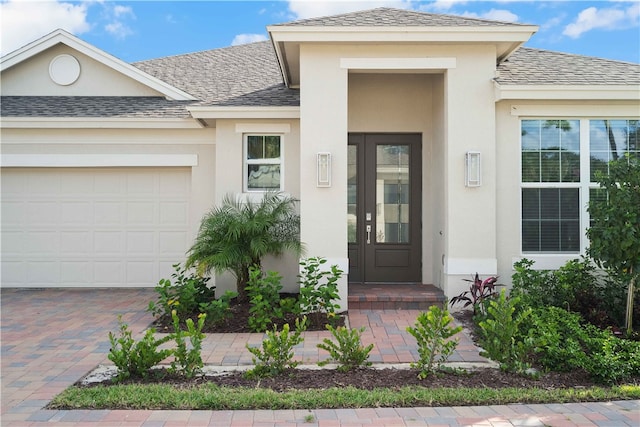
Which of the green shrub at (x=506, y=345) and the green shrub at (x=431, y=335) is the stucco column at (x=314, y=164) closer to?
the green shrub at (x=431, y=335)

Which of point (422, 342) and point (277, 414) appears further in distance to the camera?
point (422, 342)

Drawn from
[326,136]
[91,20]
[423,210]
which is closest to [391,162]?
[423,210]

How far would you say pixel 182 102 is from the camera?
10977mm

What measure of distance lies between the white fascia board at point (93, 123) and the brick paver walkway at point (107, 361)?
10.5ft

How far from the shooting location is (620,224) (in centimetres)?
637

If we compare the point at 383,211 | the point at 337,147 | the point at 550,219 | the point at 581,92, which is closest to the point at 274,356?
the point at 337,147

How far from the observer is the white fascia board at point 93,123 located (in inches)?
404

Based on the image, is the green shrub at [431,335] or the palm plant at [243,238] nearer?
the green shrub at [431,335]

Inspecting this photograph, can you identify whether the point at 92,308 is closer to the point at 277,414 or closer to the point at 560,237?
the point at 277,414

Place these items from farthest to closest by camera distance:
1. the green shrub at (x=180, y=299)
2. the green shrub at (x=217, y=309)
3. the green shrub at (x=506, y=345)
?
the green shrub at (x=180, y=299), the green shrub at (x=217, y=309), the green shrub at (x=506, y=345)

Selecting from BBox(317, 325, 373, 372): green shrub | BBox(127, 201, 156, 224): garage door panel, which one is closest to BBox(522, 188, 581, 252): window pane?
BBox(317, 325, 373, 372): green shrub

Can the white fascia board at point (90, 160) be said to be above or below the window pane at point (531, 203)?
above

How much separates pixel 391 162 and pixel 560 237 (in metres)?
3.07

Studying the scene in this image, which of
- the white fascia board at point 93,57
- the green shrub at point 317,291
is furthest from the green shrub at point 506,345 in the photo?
the white fascia board at point 93,57
